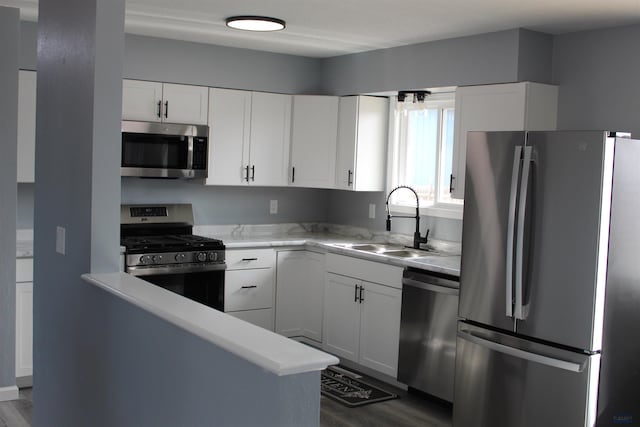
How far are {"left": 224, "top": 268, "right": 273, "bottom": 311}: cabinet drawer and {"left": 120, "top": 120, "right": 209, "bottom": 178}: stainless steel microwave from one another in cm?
80

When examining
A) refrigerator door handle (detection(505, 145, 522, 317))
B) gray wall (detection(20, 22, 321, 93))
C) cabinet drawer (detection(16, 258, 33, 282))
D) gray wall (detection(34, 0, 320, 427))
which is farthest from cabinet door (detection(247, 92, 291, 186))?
refrigerator door handle (detection(505, 145, 522, 317))

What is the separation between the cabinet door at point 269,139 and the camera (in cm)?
568

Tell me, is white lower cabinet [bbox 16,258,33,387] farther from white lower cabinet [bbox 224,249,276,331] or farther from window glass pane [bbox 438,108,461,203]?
A: window glass pane [bbox 438,108,461,203]

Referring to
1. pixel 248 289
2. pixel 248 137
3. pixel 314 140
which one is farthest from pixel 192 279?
pixel 314 140

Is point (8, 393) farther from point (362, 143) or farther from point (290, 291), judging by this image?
point (362, 143)

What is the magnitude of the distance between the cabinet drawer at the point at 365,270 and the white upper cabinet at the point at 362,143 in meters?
0.66

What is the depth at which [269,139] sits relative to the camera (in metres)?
5.75

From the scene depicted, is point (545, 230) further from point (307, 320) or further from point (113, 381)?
point (307, 320)

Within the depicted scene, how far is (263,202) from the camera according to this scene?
611 cm

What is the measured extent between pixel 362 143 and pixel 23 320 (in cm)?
269

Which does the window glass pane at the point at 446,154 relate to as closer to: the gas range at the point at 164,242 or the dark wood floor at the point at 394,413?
the dark wood floor at the point at 394,413

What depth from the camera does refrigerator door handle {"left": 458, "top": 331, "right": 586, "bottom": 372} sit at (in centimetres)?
341

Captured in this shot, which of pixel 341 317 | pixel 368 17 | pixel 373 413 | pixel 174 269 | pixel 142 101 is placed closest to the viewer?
pixel 368 17

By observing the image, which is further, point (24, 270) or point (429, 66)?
point (429, 66)
